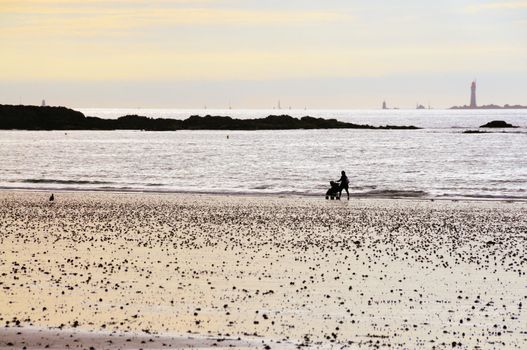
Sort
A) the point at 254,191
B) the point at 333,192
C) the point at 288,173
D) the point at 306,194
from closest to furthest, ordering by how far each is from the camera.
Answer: the point at 333,192 → the point at 306,194 → the point at 254,191 → the point at 288,173

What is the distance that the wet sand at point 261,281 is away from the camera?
1508 cm

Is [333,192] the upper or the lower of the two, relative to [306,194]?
upper

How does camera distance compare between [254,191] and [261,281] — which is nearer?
[261,281]

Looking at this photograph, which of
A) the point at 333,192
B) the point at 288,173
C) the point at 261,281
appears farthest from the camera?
the point at 288,173

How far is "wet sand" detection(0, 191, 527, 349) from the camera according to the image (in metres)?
15.1

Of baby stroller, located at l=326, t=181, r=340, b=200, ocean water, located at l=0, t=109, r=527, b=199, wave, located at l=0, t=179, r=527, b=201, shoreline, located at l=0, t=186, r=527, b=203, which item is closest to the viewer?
baby stroller, located at l=326, t=181, r=340, b=200

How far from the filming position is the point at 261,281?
20.1 metres

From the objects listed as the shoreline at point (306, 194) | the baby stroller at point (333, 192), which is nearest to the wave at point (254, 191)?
the shoreline at point (306, 194)

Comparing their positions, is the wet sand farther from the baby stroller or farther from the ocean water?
the ocean water

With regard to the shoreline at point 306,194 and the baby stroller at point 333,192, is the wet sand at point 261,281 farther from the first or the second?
the shoreline at point 306,194

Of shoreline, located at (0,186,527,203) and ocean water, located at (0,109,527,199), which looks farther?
ocean water, located at (0,109,527,199)

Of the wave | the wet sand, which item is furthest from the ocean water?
the wet sand

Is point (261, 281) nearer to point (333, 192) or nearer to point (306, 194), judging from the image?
point (333, 192)

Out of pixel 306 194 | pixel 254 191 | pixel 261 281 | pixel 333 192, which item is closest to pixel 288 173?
pixel 254 191
